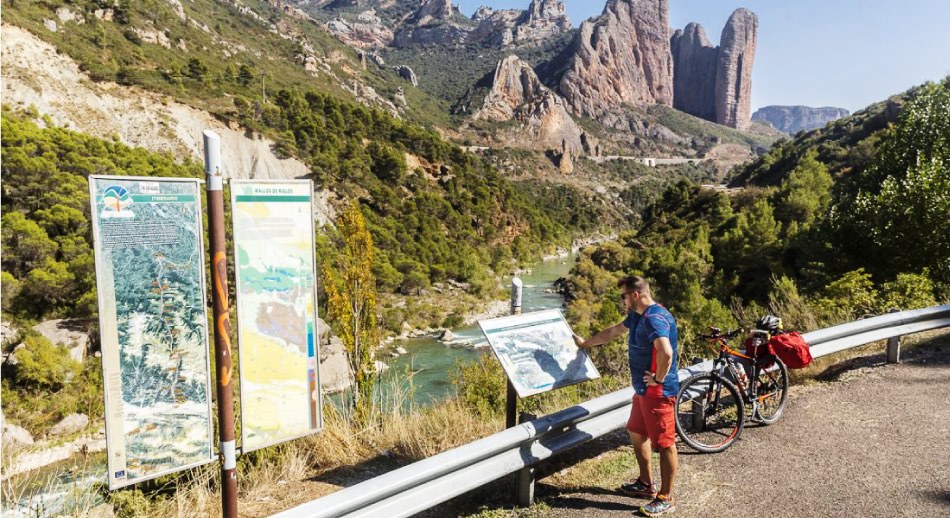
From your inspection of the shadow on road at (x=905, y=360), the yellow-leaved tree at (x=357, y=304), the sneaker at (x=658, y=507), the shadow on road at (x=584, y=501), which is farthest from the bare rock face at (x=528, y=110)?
the sneaker at (x=658, y=507)

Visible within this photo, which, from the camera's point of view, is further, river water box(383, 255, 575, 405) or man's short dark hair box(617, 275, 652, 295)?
river water box(383, 255, 575, 405)

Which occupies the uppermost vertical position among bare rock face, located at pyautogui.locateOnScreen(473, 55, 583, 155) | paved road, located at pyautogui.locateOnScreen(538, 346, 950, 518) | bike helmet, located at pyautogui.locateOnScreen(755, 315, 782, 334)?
bare rock face, located at pyautogui.locateOnScreen(473, 55, 583, 155)

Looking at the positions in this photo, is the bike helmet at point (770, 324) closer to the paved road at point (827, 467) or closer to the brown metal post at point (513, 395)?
the paved road at point (827, 467)

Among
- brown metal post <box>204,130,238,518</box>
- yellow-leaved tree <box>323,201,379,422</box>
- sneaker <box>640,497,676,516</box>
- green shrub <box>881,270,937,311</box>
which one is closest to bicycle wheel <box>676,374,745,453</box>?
sneaker <box>640,497,676,516</box>

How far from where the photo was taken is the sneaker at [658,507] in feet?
10.1

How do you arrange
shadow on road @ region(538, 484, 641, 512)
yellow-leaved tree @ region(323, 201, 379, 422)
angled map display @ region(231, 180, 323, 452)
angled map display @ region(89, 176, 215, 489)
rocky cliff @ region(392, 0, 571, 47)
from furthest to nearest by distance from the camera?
A: rocky cliff @ region(392, 0, 571, 47) → yellow-leaved tree @ region(323, 201, 379, 422) → shadow on road @ region(538, 484, 641, 512) → angled map display @ region(231, 180, 323, 452) → angled map display @ region(89, 176, 215, 489)

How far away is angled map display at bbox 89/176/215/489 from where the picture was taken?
2354mm

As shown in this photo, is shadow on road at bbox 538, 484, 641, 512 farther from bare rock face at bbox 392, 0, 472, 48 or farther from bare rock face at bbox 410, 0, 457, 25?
bare rock face at bbox 410, 0, 457, 25

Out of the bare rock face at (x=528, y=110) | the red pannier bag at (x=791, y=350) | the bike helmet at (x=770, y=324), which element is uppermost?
the bare rock face at (x=528, y=110)

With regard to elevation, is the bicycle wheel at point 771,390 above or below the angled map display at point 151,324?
below

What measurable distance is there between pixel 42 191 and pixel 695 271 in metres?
34.0

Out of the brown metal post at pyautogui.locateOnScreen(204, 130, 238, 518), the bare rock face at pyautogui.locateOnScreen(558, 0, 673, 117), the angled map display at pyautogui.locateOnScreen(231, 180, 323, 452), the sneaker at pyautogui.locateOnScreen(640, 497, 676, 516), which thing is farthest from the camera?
the bare rock face at pyautogui.locateOnScreen(558, 0, 673, 117)

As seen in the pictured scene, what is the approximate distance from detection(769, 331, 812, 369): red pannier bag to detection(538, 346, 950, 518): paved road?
551 mm

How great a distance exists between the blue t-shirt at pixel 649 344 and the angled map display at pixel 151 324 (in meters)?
2.42
